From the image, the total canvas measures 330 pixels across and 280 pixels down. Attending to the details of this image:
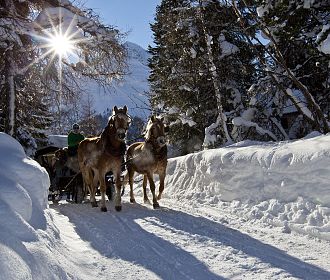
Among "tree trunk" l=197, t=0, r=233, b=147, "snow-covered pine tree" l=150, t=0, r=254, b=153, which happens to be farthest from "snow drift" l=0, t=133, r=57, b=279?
"snow-covered pine tree" l=150, t=0, r=254, b=153

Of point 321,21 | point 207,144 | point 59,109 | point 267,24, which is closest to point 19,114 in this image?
point 59,109

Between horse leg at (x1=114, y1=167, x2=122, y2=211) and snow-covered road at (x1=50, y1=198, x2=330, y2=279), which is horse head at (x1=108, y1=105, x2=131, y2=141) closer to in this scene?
horse leg at (x1=114, y1=167, x2=122, y2=211)

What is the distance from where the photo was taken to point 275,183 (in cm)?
862

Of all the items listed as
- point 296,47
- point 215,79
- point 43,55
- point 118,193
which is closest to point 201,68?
point 215,79

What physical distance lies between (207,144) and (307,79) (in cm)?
458

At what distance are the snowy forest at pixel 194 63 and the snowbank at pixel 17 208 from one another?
4.92m

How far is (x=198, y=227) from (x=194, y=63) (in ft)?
39.3

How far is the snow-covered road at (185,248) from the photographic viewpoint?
16.4ft

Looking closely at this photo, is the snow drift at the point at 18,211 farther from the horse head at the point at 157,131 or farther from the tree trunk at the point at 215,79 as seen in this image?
the tree trunk at the point at 215,79

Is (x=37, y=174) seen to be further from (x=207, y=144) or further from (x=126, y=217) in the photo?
(x=207, y=144)

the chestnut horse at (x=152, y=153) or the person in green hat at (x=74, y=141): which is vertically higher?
the person in green hat at (x=74, y=141)

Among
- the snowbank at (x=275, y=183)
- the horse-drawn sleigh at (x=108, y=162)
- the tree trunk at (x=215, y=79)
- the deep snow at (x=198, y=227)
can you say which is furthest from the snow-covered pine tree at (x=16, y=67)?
the tree trunk at (x=215, y=79)

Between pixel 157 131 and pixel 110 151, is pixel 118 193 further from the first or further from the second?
pixel 157 131

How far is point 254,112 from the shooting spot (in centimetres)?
1622
